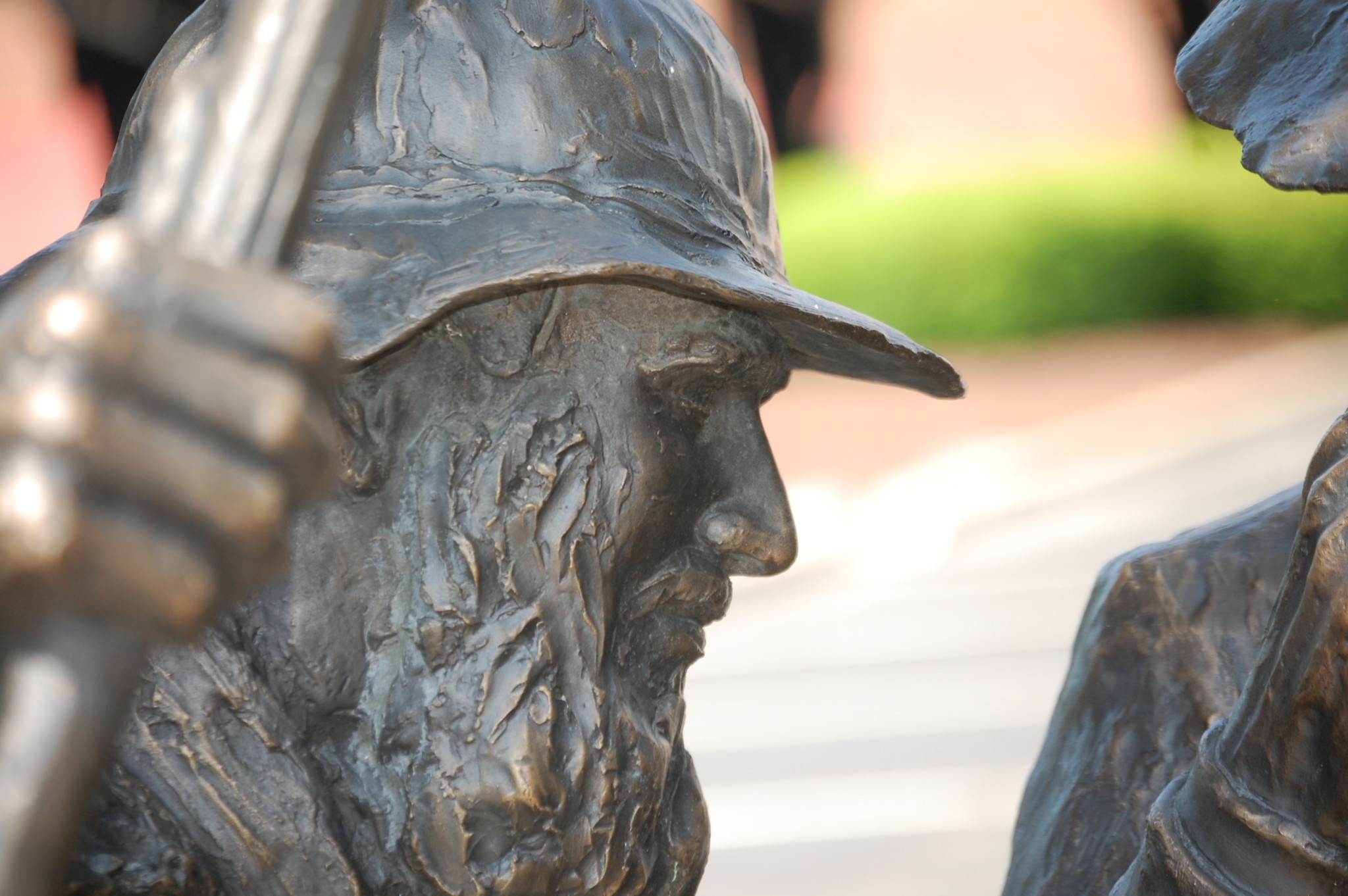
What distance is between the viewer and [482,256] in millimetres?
1398

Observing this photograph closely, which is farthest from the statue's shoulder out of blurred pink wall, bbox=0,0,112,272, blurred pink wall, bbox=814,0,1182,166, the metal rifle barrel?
blurred pink wall, bbox=814,0,1182,166

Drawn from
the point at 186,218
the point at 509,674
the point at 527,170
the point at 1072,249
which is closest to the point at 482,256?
the point at 527,170

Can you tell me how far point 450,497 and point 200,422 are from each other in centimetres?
66

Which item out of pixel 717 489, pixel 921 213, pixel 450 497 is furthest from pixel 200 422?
pixel 921 213

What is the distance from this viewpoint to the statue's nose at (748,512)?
1.60 metres

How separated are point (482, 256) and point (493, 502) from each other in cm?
23

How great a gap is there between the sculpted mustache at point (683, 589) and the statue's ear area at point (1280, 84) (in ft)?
2.09

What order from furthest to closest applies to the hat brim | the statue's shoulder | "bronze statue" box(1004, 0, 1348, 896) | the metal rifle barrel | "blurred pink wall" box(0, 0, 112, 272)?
"blurred pink wall" box(0, 0, 112, 272) → the statue's shoulder → the hat brim → "bronze statue" box(1004, 0, 1348, 896) → the metal rifle barrel

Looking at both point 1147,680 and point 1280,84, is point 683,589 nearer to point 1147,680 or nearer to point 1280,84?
point 1147,680

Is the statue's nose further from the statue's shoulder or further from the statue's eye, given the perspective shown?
the statue's shoulder

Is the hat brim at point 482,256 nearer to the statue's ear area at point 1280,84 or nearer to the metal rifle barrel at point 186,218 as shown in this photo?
the statue's ear area at point 1280,84

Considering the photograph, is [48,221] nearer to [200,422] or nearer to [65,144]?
[65,144]

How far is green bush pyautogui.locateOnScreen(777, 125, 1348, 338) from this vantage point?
1308cm

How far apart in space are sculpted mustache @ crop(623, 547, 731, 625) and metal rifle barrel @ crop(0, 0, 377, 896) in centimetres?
78
